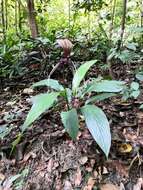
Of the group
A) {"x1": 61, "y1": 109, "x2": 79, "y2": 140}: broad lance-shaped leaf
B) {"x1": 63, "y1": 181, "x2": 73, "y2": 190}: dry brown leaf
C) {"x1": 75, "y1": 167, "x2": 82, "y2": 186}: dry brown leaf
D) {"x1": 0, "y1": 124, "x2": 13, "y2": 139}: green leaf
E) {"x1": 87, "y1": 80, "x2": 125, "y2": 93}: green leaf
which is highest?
{"x1": 87, "y1": 80, "x2": 125, "y2": 93}: green leaf

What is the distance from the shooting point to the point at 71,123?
1459mm

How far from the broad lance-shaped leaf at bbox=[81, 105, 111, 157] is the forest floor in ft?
0.80

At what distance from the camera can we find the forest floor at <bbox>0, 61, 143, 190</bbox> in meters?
1.50

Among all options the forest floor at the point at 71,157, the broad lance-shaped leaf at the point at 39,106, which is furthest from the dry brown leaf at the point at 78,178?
the broad lance-shaped leaf at the point at 39,106

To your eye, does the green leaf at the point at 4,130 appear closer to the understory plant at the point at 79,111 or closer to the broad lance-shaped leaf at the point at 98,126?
the understory plant at the point at 79,111

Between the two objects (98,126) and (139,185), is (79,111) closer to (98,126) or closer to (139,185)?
(98,126)

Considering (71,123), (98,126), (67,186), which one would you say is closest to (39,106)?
(71,123)

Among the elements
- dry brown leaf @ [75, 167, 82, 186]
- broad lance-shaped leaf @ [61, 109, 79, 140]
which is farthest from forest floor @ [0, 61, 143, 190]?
broad lance-shaped leaf @ [61, 109, 79, 140]

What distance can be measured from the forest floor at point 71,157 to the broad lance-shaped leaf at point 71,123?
0.66 ft

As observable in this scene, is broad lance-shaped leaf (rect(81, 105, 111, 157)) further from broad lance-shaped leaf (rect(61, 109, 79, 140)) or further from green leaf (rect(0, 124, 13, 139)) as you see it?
green leaf (rect(0, 124, 13, 139))

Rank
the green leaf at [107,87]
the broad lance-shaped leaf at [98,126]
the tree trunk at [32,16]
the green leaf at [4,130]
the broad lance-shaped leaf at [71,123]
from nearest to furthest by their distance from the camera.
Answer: the broad lance-shaped leaf at [98,126]
the broad lance-shaped leaf at [71,123]
the green leaf at [107,87]
the green leaf at [4,130]
the tree trunk at [32,16]

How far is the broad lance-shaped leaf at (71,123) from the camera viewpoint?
1435mm

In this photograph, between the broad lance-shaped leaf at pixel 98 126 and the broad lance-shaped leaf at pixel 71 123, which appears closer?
the broad lance-shaped leaf at pixel 98 126

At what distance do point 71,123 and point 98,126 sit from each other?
0.13 m
